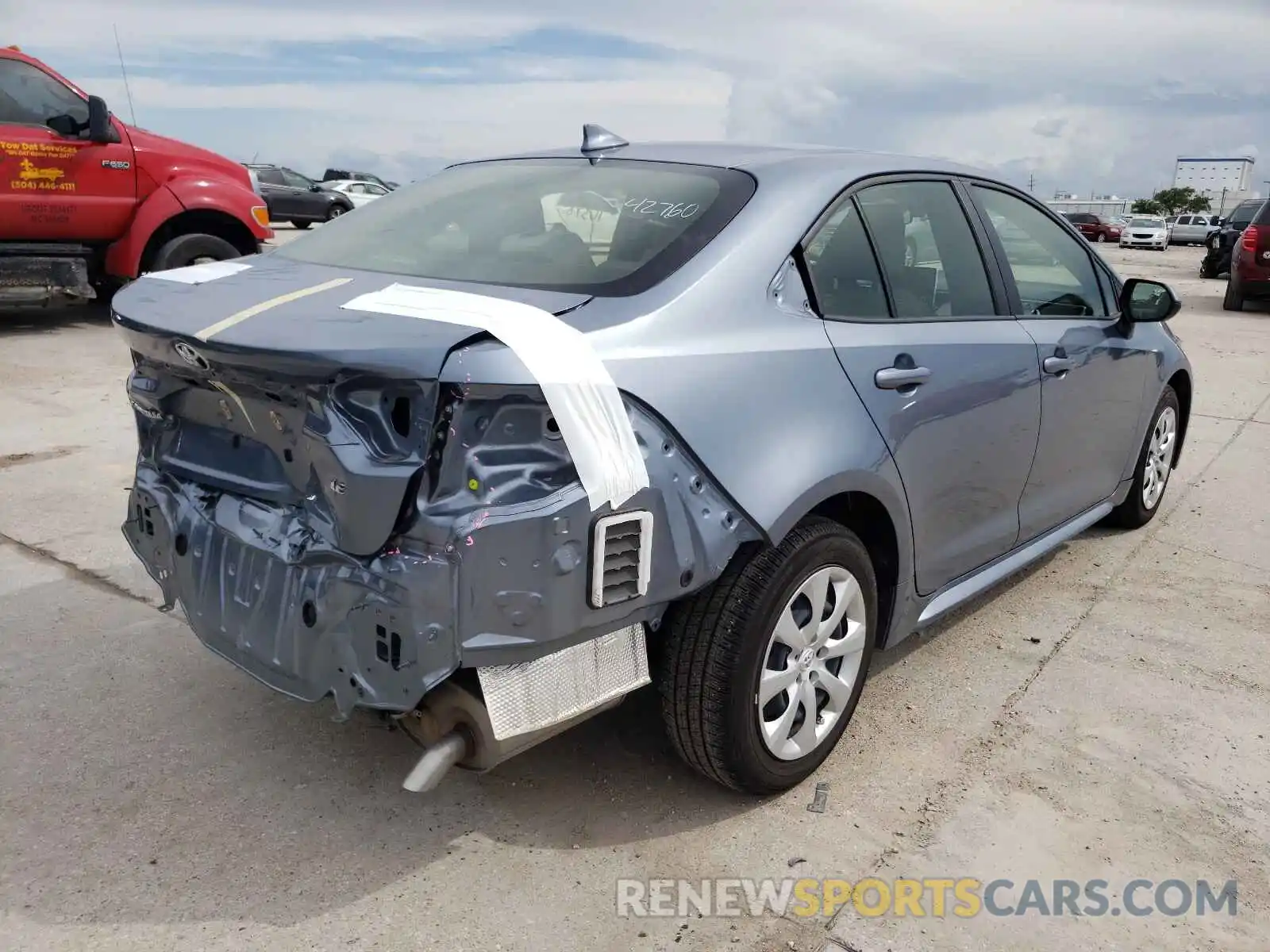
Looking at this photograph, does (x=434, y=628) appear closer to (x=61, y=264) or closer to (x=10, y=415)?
(x=10, y=415)

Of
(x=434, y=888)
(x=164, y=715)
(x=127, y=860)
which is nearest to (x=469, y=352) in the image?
(x=434, y=888)

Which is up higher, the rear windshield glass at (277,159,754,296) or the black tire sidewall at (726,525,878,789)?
the rear windshield glass at (277,159,754,296)

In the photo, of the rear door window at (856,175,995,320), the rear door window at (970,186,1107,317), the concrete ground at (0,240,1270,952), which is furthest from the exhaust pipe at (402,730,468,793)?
the rear door window at (970,186,1107,317)

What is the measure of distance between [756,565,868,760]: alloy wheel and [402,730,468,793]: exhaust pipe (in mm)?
734

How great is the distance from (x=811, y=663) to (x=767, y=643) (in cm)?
27

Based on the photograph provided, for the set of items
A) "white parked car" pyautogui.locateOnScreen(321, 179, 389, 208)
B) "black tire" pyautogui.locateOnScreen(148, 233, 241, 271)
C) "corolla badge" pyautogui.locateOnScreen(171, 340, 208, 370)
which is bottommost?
"white parked car" pyautogui.locateOnScreen(321, 179, 389, 208)

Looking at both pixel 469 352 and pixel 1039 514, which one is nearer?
pixel 469 352

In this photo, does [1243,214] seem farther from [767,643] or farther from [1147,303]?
[767,643]

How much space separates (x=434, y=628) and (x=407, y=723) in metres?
0.44

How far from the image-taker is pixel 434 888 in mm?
2404

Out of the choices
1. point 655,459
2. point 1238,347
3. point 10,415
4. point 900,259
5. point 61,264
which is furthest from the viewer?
point 1238,347

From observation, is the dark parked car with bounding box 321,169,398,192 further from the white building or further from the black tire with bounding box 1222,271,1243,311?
the white building

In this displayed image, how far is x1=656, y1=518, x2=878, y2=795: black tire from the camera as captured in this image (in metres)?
2.45

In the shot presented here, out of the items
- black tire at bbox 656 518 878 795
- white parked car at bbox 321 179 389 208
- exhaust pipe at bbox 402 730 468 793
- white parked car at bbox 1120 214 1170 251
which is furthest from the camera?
white parked car at bbox 1120 214 1170 251
